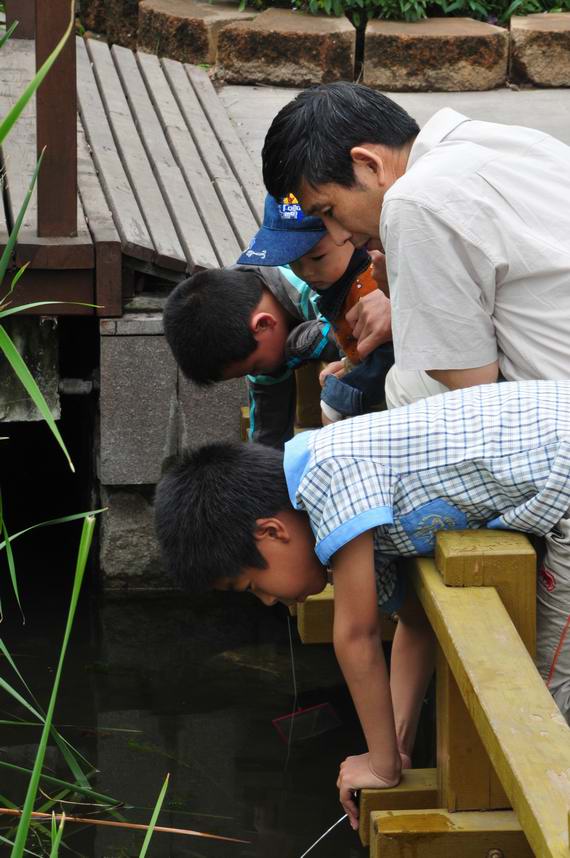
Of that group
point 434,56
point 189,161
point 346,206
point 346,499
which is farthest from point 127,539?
point 434,56

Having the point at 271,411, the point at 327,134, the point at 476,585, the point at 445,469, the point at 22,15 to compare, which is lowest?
the point at 271,411

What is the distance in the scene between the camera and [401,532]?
2166mm

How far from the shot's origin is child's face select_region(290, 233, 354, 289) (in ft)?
9.63

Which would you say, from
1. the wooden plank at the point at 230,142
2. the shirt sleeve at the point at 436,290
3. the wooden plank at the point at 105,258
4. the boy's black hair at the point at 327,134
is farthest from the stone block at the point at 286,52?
the shirt sleeve at the point at 436,290

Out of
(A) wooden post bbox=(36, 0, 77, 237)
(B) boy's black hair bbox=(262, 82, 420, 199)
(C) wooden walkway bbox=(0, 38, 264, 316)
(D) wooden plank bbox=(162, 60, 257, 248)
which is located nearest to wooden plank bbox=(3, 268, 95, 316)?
(C) wooden walkway bbox=(0, 38, 264, 316)

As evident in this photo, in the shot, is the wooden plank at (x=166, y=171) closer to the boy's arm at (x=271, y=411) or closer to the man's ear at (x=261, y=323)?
the boy's arm at (x=271, y=411)

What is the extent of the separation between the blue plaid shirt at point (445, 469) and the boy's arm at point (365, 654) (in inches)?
2.0

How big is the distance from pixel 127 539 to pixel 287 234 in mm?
1794

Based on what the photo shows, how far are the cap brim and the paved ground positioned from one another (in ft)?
9.48

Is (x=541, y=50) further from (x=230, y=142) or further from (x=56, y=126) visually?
(x=56, y=126)

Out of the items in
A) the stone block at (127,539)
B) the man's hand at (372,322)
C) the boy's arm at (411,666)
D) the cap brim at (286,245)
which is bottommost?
the stone block at (127,539)

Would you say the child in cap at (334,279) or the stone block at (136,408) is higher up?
the child in cap at (334,279)

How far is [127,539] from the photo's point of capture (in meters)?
4.41

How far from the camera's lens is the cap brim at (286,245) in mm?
2895
